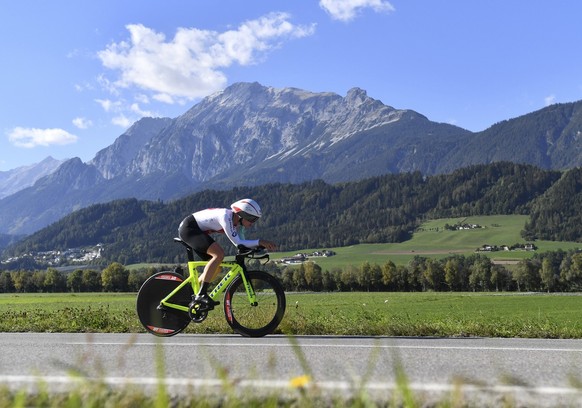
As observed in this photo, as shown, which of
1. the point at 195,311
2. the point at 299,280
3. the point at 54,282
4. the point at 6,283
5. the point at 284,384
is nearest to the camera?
the point at 284,384

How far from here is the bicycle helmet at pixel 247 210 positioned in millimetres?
9117

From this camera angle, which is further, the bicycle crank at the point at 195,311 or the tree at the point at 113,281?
the tree at the point at 113,281

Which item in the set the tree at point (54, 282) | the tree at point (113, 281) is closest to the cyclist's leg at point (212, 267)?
the tree at point (113, 281)

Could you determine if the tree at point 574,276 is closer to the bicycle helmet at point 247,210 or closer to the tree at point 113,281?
the tree at point 113,281

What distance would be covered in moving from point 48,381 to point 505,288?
470ft

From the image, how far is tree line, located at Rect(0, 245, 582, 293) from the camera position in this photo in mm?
131125

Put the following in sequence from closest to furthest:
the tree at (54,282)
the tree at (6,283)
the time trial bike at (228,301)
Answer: the time trial bike at (228,301), the tree at (54,282), the tree at (6,283)

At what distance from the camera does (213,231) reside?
9.34m

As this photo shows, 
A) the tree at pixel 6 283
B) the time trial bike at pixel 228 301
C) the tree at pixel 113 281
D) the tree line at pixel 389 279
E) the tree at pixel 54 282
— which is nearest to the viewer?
the time trial bike at pixel 228 301

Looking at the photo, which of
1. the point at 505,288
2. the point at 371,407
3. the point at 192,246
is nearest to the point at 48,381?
the point at 371,407

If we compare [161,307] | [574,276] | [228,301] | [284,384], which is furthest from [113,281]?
[284,384]

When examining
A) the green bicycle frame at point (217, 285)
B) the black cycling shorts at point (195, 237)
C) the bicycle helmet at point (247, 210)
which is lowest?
the green bicycle frame at point (217, 285)

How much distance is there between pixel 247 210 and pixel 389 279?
136 metres

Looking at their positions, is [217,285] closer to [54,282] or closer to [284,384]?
[284,384]
